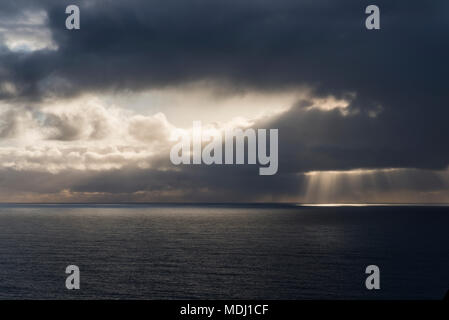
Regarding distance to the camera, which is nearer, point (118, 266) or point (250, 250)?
point (118, 266)

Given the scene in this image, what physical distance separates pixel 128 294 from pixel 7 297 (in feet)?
66.2

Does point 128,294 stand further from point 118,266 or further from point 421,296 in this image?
point 421,296

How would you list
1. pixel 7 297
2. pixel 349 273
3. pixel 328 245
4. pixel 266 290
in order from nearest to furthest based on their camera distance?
1. pixel 7 297
2. pixel 266 290
3. pixel 349 273
4. pixel 328 245
